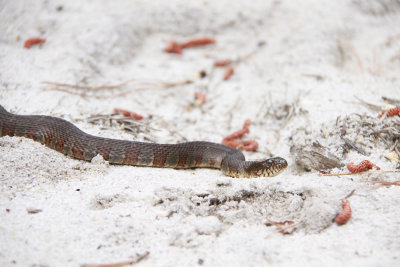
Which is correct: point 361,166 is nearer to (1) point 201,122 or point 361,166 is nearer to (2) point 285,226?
(2) point 285,226

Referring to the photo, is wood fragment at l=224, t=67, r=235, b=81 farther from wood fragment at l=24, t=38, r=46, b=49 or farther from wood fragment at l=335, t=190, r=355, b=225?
wood fragment at l=335, t=190, r=355, b=225

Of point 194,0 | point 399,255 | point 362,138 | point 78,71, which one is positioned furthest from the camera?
point 194,0

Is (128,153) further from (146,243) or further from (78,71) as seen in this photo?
(78,71)

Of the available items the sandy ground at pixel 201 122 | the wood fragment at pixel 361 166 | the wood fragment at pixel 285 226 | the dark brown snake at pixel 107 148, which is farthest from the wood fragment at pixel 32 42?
the wood fragment at pixel 361 166

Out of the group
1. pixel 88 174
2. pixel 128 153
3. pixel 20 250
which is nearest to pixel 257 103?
pixel 128 153

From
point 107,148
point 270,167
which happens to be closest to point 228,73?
point 270,167

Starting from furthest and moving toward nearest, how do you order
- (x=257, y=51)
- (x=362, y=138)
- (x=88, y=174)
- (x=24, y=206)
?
(x=257, y=51)
(x=362, y=138)
(x=88, y=174)
(x=24, y=206)

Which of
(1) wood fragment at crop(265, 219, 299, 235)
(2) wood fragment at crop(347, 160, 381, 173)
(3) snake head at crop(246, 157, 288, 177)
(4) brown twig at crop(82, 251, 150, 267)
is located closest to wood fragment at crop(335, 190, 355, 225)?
(1) wood fragment at crop(265, 219, 299, 235)
